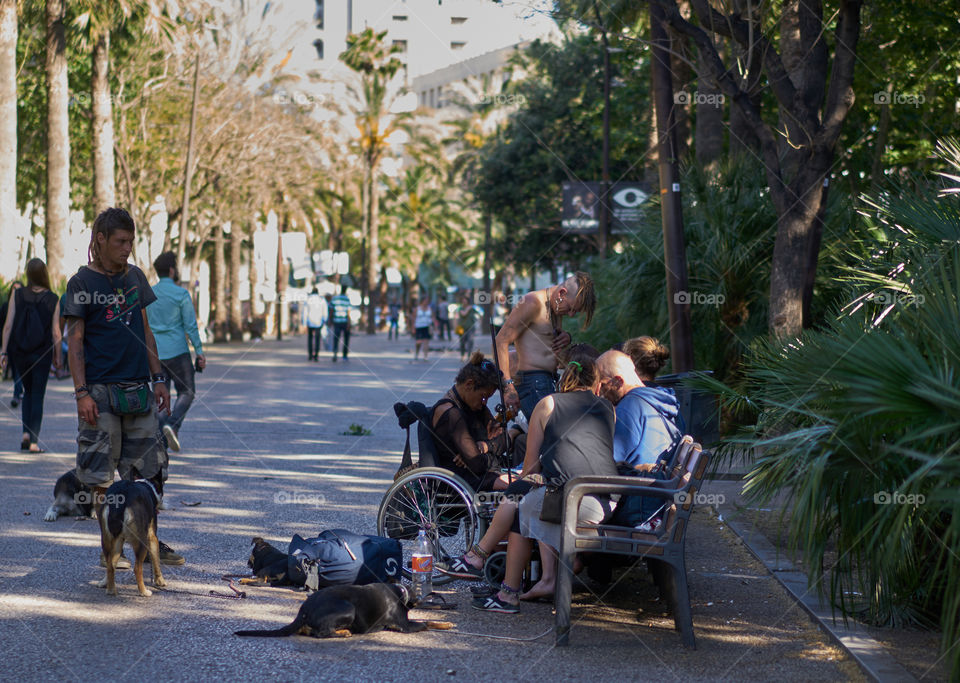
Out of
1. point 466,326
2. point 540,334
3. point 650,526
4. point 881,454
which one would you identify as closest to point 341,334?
point 466,326

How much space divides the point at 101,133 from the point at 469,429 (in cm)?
2270

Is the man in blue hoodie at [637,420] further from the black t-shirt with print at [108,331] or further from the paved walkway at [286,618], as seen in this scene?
the black t-shirt with print at [108,331]

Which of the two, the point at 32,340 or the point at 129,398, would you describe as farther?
the point at 32,340

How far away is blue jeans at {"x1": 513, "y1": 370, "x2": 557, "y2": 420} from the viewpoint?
766 centimetres

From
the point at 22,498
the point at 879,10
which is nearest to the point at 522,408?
the point at 22,498

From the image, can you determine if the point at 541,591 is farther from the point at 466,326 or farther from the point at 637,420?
the point at 466,326

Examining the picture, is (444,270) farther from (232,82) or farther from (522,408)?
(522,408)

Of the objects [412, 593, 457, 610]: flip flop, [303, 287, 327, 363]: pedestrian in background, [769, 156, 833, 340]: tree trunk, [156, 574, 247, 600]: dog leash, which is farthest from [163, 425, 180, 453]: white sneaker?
[303, 287, 327, 363]: pedestrian in background

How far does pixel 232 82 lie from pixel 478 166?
13.2 metres

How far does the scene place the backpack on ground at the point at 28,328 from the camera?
11812 millimetres

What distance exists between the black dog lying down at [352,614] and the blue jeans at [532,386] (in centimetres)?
226

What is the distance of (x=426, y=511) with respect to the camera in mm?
6746

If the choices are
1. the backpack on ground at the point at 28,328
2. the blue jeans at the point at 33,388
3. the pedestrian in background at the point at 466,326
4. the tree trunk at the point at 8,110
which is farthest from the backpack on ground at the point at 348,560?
the pedestrian in background at the point at 466,326

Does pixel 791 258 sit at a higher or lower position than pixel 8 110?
lower
